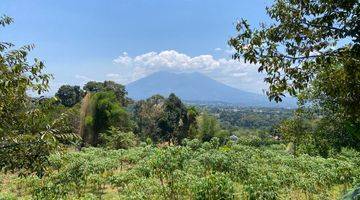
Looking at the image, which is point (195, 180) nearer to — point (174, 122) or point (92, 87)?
point (174, 122)

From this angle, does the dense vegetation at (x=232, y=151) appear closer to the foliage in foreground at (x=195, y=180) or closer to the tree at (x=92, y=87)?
the foliage in foreground at (x=195, y=180)

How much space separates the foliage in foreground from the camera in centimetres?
1406

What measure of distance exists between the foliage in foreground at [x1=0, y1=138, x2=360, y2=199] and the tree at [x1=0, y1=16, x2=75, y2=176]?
6826mm

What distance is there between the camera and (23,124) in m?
7.77

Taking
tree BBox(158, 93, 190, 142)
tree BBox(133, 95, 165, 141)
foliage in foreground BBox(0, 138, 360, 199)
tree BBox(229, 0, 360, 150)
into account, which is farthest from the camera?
tree BBox(133, 95, 165, 141)

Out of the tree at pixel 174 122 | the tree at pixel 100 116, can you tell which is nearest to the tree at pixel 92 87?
the tree at pixel 174 122

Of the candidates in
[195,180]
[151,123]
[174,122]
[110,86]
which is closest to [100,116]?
[174,122]

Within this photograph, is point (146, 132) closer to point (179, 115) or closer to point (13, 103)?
point (179, 115)

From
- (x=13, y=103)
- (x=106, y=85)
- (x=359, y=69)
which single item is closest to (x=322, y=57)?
(x=359, y=69)

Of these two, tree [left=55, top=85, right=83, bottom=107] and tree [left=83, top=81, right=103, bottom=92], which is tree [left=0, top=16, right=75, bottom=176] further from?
tree [left=83, top=81, right=103, bottom=92]

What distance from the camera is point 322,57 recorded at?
676 cm

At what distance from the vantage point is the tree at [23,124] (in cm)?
702

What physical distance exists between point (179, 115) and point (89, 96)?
875 inches

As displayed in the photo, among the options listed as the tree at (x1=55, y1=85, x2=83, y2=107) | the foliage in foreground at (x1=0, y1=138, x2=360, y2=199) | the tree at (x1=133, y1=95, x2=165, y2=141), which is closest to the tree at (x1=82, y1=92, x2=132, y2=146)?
the tree at (x1=133, y1=95, x2=165, y2=141)
